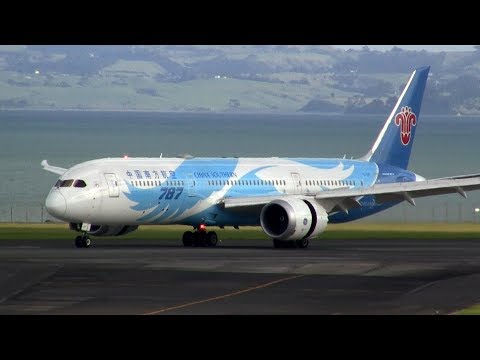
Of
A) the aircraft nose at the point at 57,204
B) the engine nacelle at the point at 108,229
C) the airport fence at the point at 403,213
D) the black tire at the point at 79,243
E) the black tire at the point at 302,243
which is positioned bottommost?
the black tire at the point at 302,243

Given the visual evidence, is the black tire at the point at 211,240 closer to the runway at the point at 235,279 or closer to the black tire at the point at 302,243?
the runway at the point at 235,279

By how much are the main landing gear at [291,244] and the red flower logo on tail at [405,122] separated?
571 inches

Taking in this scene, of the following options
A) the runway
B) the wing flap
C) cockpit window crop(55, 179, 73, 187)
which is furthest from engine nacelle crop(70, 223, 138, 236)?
the wing flap

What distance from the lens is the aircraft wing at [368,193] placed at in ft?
214

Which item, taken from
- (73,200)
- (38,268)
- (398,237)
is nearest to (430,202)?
(398,237)

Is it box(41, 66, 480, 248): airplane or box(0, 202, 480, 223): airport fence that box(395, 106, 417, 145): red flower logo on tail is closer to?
box(41, 66, 480, 248): airplane

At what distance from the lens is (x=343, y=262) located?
52.7m

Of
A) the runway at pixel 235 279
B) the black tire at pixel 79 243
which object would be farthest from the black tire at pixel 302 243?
the black tire at pixel 79 243

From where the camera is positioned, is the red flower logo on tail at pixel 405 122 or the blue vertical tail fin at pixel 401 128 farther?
the red flower logo on tail at pixel 405 122

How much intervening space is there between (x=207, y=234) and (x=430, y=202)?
82.0 meters

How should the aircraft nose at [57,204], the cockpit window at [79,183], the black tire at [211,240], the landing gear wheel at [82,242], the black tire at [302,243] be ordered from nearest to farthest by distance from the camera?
1. the aircraft nose at [57,204]
2. the cockpit window at [79,183]
3. the landing gear wheel at [82,242]
4. the black tire at [302,243]
5. the black tire at [211,240]

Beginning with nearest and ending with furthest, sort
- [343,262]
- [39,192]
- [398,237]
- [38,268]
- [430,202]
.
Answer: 1. [38,268]
2. [343,262]
3. [398,237]
4. [430,202]
5. [39,192]

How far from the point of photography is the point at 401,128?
76875mm
